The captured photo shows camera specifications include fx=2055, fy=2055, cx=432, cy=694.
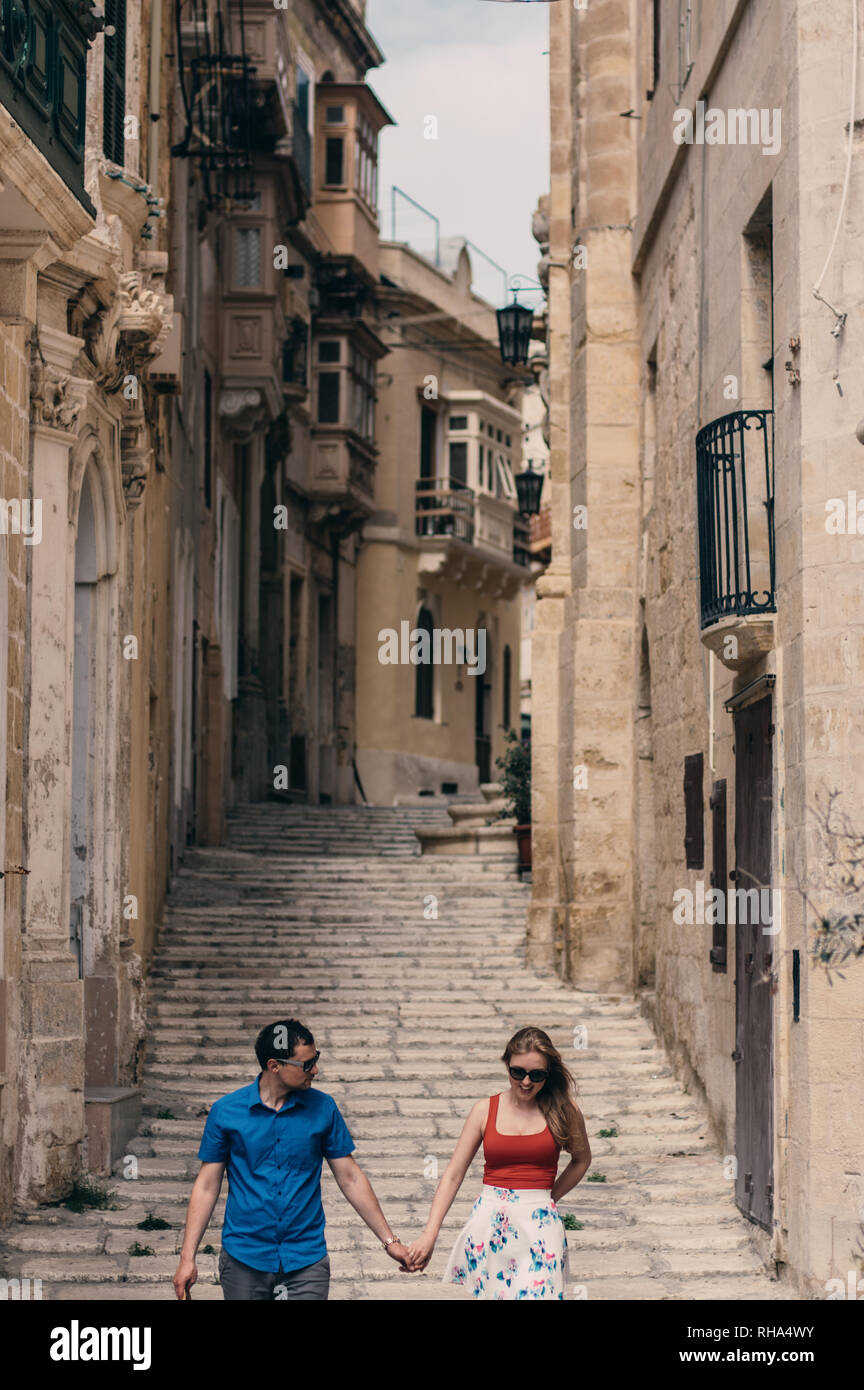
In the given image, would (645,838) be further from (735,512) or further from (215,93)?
(215,93)

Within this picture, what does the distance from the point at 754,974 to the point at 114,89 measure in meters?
7.38

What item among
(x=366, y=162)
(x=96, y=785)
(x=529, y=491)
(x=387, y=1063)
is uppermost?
(x=366, y=162)

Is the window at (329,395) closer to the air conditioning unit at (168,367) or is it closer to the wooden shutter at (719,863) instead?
the air conditioning unit at (168,367)

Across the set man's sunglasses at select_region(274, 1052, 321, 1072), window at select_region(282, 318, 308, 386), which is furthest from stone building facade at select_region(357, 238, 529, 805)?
man's sunglasses at select_region(274, 1052, 321, 1072)

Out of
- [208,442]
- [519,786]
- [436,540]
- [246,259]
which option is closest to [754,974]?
[519,786]

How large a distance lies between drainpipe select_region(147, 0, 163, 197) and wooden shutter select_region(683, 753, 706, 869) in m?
6.05

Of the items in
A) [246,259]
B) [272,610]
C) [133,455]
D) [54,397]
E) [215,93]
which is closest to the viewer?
[54,397]

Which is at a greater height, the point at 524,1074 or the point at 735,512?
the point at 735,512

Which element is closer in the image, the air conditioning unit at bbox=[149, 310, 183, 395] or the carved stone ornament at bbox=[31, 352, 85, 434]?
the carved stone ornament at bbox=[31, 352, 85, 434]

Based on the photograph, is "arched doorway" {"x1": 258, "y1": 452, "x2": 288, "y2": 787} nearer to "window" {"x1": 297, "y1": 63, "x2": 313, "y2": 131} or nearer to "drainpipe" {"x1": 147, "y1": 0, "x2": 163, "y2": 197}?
"window" {"x1": 297, "y1": 63, "x2": 313, "y2": 131}

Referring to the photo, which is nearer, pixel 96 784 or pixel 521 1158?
pixel 521 1158

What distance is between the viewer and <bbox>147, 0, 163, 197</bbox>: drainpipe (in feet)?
51.8

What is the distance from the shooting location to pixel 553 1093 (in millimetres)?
6965

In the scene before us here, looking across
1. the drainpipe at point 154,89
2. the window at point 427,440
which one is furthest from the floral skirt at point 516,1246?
the window at point 427,440
